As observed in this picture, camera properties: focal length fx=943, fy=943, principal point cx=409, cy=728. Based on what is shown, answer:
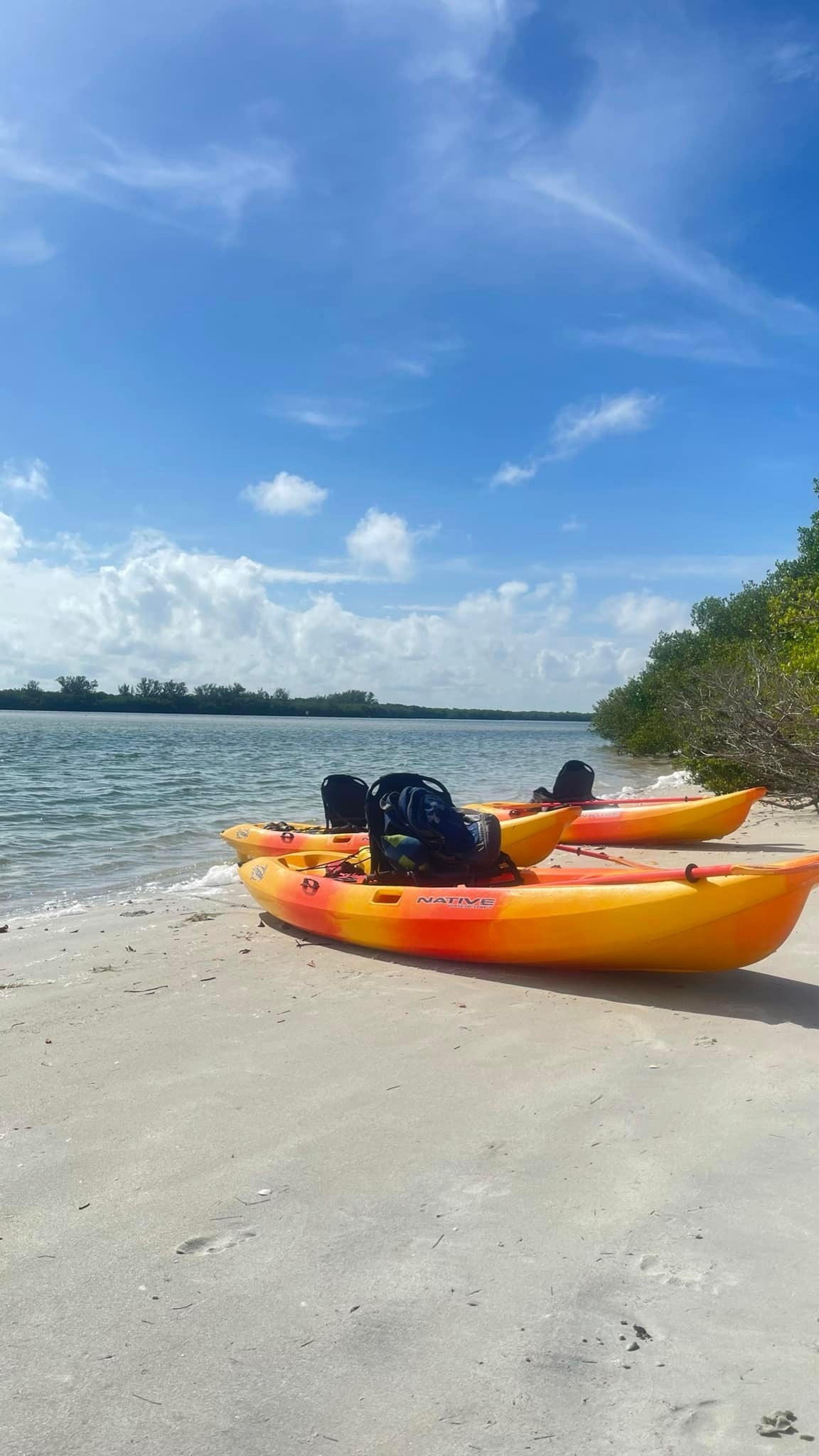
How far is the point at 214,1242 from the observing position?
9.97 ft

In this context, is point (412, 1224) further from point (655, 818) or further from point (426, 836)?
point (655, 818)

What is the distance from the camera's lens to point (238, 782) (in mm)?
23469

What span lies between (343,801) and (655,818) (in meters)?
4.25

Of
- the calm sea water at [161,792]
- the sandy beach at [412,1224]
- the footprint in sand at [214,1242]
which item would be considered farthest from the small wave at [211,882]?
the footprint in sand at [214,1242]

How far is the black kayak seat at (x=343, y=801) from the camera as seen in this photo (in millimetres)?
11469

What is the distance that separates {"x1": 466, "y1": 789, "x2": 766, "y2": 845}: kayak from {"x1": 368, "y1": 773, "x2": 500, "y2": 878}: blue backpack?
12.0ft

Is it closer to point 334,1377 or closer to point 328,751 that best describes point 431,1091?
point 334,1377

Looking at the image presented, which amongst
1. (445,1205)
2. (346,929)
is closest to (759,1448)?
(445,1205)

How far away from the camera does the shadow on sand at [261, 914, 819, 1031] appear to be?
5.29 meters

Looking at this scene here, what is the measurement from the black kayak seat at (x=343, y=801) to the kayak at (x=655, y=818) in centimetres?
148

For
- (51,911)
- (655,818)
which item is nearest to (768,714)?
(655,818)

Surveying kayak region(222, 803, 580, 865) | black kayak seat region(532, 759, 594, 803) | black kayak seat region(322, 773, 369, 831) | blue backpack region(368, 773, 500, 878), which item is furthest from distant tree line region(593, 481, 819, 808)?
blue backpack region(368, 773, 500, 878)

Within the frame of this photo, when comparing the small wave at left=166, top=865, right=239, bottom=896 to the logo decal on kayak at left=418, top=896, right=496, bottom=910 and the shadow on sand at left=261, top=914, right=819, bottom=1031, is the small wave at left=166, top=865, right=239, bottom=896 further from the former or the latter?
the shadow on sand at left=261, top=914, right=819, bottom=1031

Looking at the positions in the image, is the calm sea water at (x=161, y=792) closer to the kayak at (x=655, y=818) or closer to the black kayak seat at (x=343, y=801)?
the black kayak seat at (x=343, y=801)
